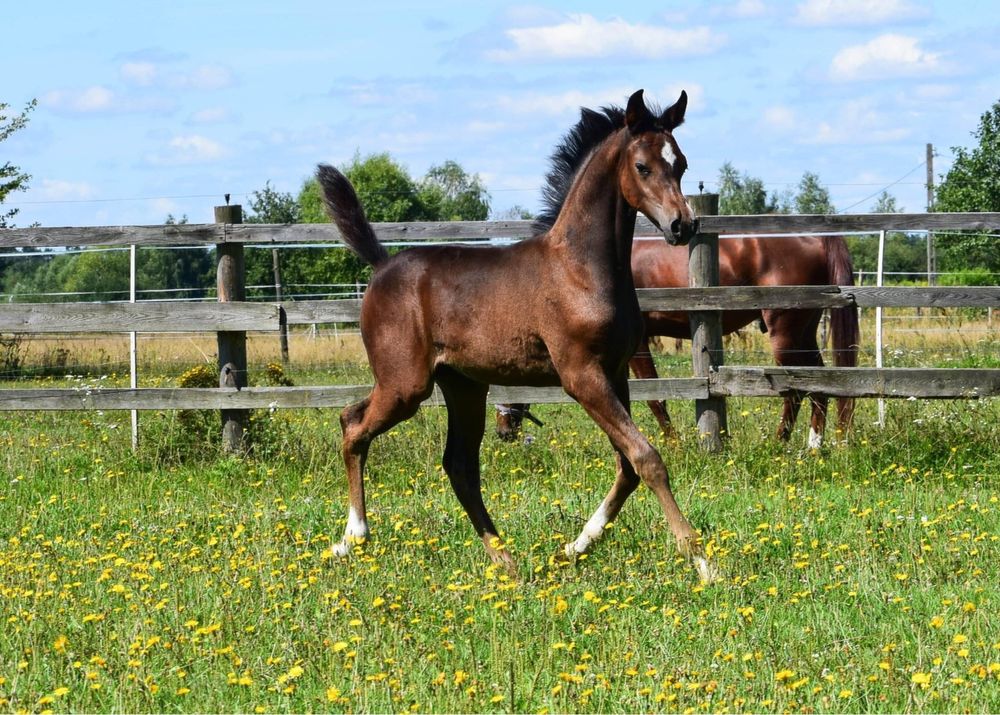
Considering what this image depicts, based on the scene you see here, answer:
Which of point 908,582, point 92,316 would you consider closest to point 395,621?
point 908,582

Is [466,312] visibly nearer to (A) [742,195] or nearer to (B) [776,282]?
(B) [776,282]

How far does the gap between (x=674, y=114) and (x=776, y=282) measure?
5.37 m

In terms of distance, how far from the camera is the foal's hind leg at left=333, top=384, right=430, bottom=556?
693 cm

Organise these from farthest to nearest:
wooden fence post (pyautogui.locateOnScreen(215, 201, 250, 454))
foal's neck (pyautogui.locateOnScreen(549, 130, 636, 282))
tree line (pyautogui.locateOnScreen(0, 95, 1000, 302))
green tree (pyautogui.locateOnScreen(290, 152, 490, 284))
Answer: green tree (pyautogui.locateOnScreen(290, 152, 490, 284))
tree line (pyautogui.locateOnScreen(0, 95, 1000, 302))
wooden fence post (pyautogui.locateOnScreen(215, 201, 250, 454))
foal's neck (pyautogui.locateOnScreen(549, 130, 636, 282))

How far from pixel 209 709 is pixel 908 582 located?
10.3 ft

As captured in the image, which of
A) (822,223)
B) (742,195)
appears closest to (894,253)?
(742,195)

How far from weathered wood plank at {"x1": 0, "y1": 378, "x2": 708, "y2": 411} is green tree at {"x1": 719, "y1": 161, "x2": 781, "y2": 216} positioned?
75.1 m

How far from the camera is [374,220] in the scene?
203 feet

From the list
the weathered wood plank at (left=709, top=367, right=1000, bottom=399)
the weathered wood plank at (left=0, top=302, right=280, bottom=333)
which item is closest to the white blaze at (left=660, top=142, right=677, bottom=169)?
the weathered wood plank at (left=709, top=367, right=1000, bottom=399)

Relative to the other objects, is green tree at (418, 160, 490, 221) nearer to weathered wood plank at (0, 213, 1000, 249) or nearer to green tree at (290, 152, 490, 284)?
green tree at (290, 152, 490, 284)

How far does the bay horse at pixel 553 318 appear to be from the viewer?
20.4 feet

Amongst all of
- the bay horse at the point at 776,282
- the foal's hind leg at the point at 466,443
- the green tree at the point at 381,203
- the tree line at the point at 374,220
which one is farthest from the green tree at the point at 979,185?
the foal's hind leg at the point at 466,443

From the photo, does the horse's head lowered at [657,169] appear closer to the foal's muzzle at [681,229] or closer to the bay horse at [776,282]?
the foal's muzzle at [681,229]

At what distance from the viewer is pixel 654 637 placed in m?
4.87
